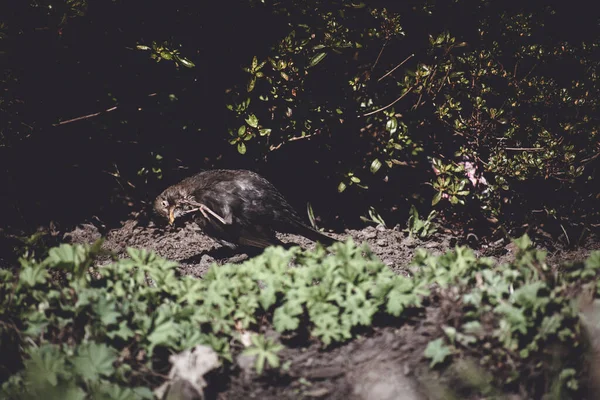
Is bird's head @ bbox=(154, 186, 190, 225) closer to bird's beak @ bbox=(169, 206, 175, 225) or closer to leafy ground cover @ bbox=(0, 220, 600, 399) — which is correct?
bird's beak @ bbox=(169, 206, 175, 225)

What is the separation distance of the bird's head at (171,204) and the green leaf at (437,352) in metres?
2.77

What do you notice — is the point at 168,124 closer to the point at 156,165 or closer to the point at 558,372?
the point at 156,165

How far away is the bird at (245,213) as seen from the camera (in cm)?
411

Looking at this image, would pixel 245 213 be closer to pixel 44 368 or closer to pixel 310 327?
pixel 310 327

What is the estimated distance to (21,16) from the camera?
11.1 feet

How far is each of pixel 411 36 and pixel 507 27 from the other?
76cm

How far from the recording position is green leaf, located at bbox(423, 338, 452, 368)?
2105mm

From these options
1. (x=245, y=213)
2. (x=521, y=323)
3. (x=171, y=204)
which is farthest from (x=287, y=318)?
(x=171, y=204)

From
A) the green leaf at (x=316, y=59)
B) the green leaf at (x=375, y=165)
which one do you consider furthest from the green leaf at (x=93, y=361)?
the green leaf at (x=375, y=165)

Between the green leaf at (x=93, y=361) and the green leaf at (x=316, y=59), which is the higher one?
the green leaf at (x=316, y=59)

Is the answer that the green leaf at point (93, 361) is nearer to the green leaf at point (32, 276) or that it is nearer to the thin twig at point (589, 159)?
the green leaf at point (32, 276)

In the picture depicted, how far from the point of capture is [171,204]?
4547mm

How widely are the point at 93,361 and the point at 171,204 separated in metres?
2.66

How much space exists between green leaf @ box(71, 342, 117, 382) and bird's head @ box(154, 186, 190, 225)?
92.6 inches
